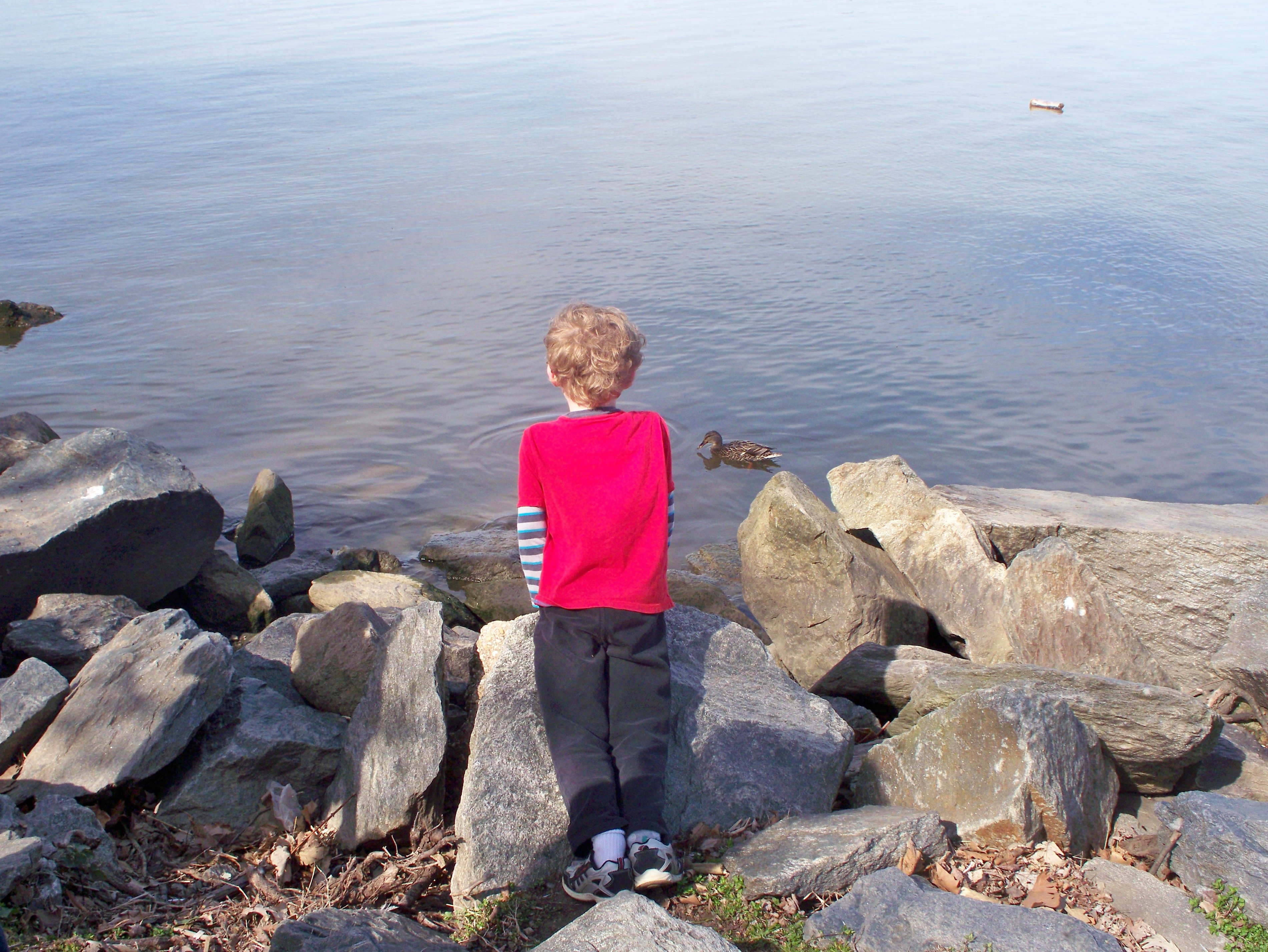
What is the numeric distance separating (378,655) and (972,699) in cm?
235

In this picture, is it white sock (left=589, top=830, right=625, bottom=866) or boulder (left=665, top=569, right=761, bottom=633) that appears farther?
boulder (left=665, top=569, right=761, bottom=633)

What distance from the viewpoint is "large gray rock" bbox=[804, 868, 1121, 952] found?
8.43 feet

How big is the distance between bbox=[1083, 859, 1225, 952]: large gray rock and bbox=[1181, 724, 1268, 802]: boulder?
103 centimetres

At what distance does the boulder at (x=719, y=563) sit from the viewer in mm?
8055

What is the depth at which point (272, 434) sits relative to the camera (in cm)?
1080

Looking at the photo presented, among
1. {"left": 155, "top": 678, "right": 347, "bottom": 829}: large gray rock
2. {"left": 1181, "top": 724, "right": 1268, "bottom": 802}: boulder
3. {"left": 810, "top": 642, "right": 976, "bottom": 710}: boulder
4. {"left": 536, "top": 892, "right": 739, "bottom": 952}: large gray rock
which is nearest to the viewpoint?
{"left": 536, "top": 892, "right": 739, "bottom": 952}: large gray rock

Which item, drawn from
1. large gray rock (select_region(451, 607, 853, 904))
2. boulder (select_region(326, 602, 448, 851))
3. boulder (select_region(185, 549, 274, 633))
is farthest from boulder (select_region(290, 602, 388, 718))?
boulder (select_region(185, 549, 274, 633))

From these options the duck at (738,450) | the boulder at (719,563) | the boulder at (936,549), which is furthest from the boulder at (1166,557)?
the duck at (738,450)

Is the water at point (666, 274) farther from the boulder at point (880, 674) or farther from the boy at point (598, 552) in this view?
the boy at point (598, 552)

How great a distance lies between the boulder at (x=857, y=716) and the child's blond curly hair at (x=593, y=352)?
1819 millimetres

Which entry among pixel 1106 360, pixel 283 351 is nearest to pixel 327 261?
pixel 283 351

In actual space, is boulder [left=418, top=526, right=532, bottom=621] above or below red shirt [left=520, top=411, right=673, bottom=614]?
below

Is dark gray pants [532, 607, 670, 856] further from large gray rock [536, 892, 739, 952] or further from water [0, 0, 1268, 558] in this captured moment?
water [0, 0, 1268, 558]

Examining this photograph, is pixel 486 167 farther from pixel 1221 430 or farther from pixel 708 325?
pixel 1221 430
